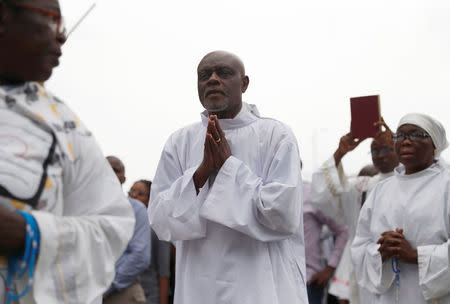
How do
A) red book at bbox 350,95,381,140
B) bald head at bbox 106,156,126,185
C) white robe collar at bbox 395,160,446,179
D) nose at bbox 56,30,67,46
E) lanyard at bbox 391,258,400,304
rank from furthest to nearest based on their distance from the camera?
bald head at bbox 106,156,126,185 → red book at bbox 350,95,381,140 → white robe collar at bbox 395,160,446,179 → lanyard at bbox 391,258,400,304 → nose at bbox 56,30,67,46

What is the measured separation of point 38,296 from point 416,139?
387 cm

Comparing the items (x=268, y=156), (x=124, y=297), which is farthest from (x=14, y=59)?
(x=124, y=297)

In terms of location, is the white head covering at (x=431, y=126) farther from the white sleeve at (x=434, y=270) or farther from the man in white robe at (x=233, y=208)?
the man in white robe at (x=233, y=208)

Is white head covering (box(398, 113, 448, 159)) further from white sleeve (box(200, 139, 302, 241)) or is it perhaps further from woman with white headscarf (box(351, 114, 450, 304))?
white sleeve (box(200, 139, 302, 241))

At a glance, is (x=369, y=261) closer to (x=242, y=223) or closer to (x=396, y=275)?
(x=396, y=275)

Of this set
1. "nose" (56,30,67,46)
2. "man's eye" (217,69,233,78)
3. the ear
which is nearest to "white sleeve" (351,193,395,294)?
the ear

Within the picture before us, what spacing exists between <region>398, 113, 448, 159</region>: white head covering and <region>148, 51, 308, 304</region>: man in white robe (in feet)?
4.51

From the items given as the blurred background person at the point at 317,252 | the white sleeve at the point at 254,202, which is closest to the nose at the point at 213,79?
the white sleeve at the point at 254,202

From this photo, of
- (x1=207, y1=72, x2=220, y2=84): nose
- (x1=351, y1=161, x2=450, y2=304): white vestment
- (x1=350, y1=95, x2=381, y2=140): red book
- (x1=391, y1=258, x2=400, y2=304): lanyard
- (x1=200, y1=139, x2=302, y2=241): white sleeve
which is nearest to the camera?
(x1=200, y1=139, x2=302, y2=241): white sleeve

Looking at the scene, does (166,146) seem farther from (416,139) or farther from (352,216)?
(352,216)

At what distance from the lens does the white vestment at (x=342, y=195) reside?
688 centimetres

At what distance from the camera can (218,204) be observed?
420cm

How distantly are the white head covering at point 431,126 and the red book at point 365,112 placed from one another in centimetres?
59

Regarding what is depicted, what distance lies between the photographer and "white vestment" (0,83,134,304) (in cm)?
208
